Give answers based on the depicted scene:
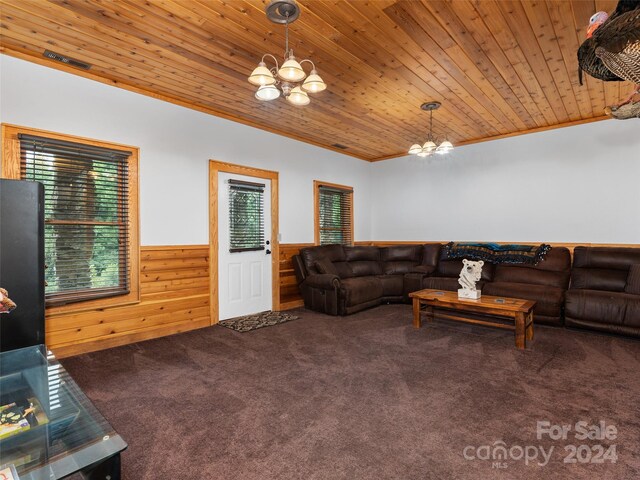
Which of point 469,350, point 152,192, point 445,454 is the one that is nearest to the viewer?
point 445,454

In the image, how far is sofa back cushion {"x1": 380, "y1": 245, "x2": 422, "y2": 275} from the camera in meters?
5.97

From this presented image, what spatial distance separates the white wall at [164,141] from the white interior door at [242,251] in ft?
0.90

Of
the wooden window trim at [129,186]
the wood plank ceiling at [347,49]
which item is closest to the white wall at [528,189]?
the wood plank ceiling at [347,49]

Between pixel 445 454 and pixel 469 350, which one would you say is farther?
pixel 469 350

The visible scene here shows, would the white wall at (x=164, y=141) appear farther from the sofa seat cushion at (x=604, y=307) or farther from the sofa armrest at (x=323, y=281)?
the sofa seat cushion at (x=604, y=307)

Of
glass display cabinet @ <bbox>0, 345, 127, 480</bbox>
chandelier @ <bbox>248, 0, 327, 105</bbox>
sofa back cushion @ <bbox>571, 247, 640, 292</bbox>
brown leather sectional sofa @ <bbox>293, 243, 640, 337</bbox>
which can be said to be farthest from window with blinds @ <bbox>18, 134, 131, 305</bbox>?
sofa back cushion @ <bbox>571, 247, 640, 292</bbox>

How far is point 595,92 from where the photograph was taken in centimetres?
387

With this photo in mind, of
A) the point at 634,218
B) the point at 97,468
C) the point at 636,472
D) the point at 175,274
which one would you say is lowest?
the point at 636,472

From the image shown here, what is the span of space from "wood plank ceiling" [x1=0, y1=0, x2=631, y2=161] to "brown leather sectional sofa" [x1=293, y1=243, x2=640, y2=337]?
2.10 meters

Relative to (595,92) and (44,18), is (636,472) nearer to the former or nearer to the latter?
(595,92)

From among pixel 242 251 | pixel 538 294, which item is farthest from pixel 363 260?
pixel 538 294

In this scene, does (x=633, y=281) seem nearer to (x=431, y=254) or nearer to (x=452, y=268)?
(x=452, y=268)

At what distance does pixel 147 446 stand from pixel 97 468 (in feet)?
2.83

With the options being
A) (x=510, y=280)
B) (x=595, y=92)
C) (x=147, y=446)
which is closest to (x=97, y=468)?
(x=147, y=446)
